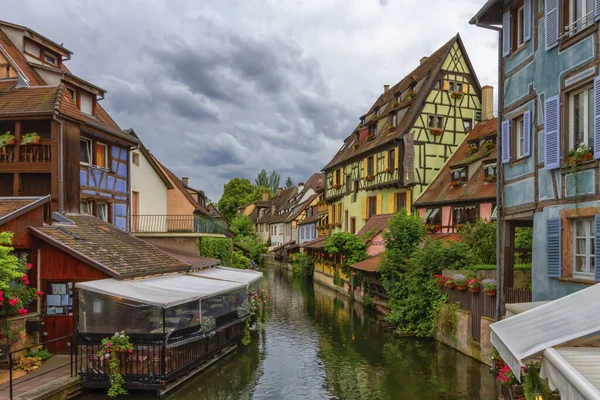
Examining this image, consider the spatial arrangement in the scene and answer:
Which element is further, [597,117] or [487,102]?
[487,102]

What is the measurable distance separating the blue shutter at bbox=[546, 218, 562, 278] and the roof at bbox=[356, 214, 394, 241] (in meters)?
18.0

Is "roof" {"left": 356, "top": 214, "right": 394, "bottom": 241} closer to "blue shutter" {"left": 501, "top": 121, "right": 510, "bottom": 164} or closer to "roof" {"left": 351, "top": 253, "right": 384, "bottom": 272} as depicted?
"roof" {"left": 351, "top": 253, "right": 384, "bottom": 272}

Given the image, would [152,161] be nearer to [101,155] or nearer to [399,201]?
[101,155]

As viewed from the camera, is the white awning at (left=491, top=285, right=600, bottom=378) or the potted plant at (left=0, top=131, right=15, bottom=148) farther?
the potted plant at (left=0, top=131, right=15, bottom=148)

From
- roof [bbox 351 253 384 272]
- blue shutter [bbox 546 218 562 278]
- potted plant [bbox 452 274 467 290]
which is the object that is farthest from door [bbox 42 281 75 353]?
roof [bbox 351 253 384 272]

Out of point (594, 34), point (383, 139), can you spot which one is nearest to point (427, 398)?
point (594, 34)

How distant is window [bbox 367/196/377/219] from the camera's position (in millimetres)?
32031

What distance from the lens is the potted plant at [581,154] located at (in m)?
9.26

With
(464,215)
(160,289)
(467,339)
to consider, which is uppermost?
(464,215)

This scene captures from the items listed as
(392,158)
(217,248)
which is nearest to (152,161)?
(217,248)

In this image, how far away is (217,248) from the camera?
23844mm

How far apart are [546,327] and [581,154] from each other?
4744 mm

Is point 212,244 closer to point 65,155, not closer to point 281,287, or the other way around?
point 65,155

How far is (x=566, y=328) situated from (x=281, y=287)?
101 ft
